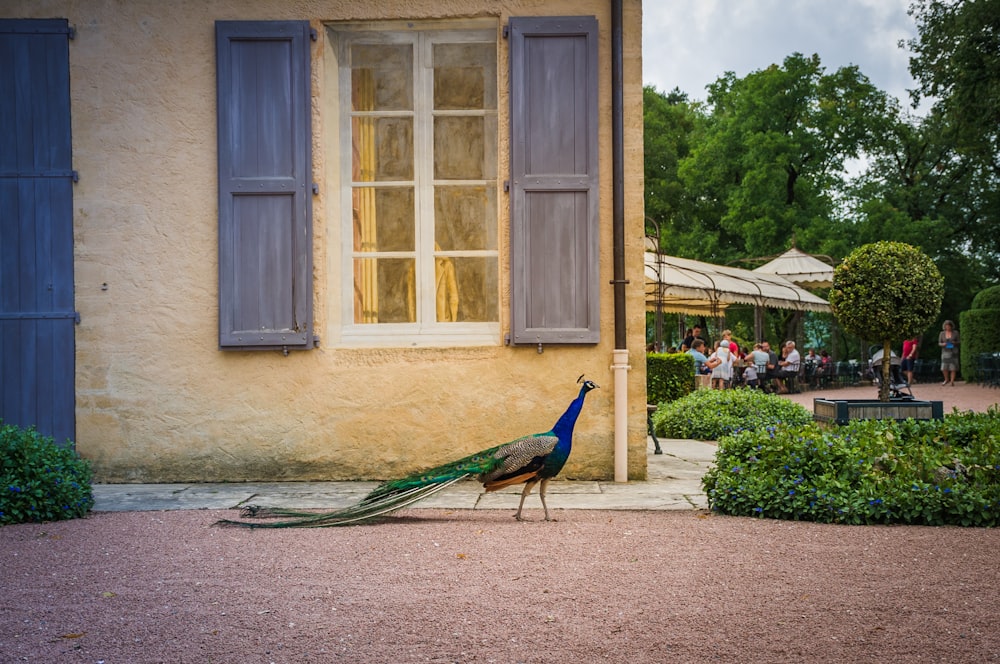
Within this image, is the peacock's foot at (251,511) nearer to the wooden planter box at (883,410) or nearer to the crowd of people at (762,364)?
the wooden planter box at (883,410)

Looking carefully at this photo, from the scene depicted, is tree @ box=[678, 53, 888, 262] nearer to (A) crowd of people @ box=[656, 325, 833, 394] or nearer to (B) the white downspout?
(A) crowd of people @ box=[656, 325, 833, 394]

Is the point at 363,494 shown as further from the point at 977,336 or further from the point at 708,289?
the point at 977,336

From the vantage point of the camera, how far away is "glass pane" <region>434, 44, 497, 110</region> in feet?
23.5

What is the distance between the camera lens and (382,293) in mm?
7133

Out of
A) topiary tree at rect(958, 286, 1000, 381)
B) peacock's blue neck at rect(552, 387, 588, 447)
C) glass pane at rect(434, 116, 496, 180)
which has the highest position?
glass pane at rect(434, 116, 496, 180)

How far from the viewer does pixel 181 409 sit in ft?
22.7

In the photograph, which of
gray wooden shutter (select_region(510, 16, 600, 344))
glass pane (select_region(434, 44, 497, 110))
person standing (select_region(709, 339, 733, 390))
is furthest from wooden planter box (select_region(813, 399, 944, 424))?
person standing (select_region(709, 339, 733, 390))

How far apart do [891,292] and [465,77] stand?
4208 mm

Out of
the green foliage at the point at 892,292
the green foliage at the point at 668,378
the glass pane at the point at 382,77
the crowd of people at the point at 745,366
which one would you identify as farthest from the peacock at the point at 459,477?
the crowd of people at the point at 745,366

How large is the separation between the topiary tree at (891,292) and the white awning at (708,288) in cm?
553

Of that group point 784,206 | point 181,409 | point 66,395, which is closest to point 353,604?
point 181,409

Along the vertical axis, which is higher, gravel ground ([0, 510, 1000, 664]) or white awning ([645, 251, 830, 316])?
white awning ([645, 251, 830, 316])

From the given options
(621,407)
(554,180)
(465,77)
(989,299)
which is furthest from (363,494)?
(989,299)

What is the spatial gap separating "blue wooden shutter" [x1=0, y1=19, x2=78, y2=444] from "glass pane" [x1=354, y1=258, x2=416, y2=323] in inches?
84.5
